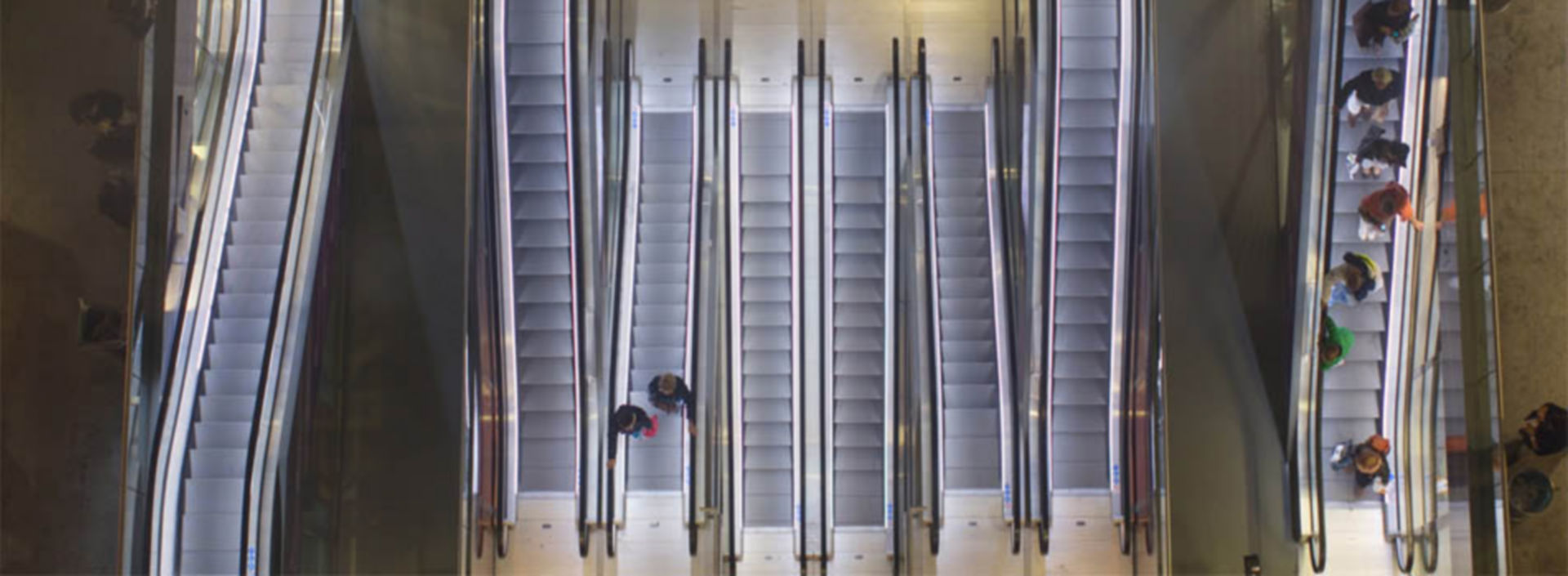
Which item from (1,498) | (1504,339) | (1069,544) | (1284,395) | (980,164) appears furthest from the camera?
(980,164)

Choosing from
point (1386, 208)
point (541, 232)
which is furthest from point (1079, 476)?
point (541, 232)

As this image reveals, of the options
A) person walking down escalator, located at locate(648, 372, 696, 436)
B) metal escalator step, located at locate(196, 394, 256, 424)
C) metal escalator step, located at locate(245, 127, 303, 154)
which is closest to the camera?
metal escalator step, located at locate(196, 394, 256, 424)

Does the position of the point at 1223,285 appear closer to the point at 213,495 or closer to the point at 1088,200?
the point at 1088,200

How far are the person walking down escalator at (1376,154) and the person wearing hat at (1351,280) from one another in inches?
21.3

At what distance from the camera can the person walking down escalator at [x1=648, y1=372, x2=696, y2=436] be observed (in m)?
11.3

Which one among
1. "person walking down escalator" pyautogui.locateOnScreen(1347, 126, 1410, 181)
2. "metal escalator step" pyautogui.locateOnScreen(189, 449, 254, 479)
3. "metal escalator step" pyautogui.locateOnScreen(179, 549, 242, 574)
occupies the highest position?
"person walking down escalator" pyautogui.locateOnScreen(1347, 126, 1410, 181)

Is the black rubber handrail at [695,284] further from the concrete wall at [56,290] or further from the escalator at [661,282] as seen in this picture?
the concrete wall at [56,290]

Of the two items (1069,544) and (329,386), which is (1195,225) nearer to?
(1069,544)

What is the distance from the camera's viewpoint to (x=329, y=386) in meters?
9.25

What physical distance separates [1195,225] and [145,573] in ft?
19.3

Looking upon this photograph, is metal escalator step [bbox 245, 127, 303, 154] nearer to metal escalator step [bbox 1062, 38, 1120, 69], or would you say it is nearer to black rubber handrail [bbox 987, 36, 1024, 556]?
black rubber handrail [bbox 987, 36, 1024, 556]

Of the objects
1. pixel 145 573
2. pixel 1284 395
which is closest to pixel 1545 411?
pixel 1284 395

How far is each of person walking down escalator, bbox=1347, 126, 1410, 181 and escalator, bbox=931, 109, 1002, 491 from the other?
322 cm

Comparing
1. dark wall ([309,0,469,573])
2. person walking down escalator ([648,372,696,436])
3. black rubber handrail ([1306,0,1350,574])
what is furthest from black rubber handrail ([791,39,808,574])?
black rubber handrail ([1306,0,1350,574])
